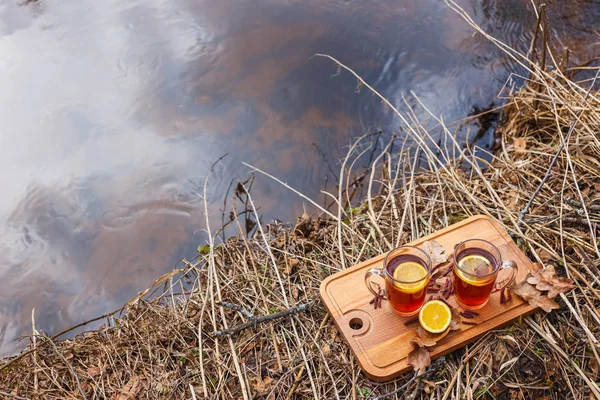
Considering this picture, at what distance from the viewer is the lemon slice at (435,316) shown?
213cm

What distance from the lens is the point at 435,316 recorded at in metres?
2.17

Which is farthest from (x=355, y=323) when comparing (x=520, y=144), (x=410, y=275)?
(x=520, y=144)

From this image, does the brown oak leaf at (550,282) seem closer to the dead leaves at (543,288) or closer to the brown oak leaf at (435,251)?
the dead leaves at (543,288)

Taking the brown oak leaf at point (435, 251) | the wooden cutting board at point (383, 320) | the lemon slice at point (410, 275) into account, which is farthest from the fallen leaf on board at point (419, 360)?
the brown oak leaf at point (435, 251)

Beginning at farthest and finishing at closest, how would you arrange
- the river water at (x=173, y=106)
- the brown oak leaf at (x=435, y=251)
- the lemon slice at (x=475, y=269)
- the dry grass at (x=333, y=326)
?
the river water at (x=173, y=106) → the brown oak leaf at (x=435, y=251) → the dry grass at (x=333, y=326) → the lemon slice at (x=475, y=269)

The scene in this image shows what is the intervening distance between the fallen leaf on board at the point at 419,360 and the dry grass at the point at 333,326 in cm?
6

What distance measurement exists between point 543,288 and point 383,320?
2.50 ft

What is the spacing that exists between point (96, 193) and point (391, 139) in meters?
2.67

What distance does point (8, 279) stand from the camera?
12.5 feet

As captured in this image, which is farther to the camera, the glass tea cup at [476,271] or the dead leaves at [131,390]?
the dead leaves at [131,390]

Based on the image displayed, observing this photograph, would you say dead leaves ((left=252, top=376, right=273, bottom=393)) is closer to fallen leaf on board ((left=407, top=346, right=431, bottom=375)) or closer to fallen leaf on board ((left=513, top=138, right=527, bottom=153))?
fallen leaf on board ((left=407, top=346, right=431, bottom=375))

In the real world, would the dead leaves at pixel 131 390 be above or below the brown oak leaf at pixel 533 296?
below

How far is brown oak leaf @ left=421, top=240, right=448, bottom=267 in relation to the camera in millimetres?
2381

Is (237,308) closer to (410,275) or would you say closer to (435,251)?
(410,275)
